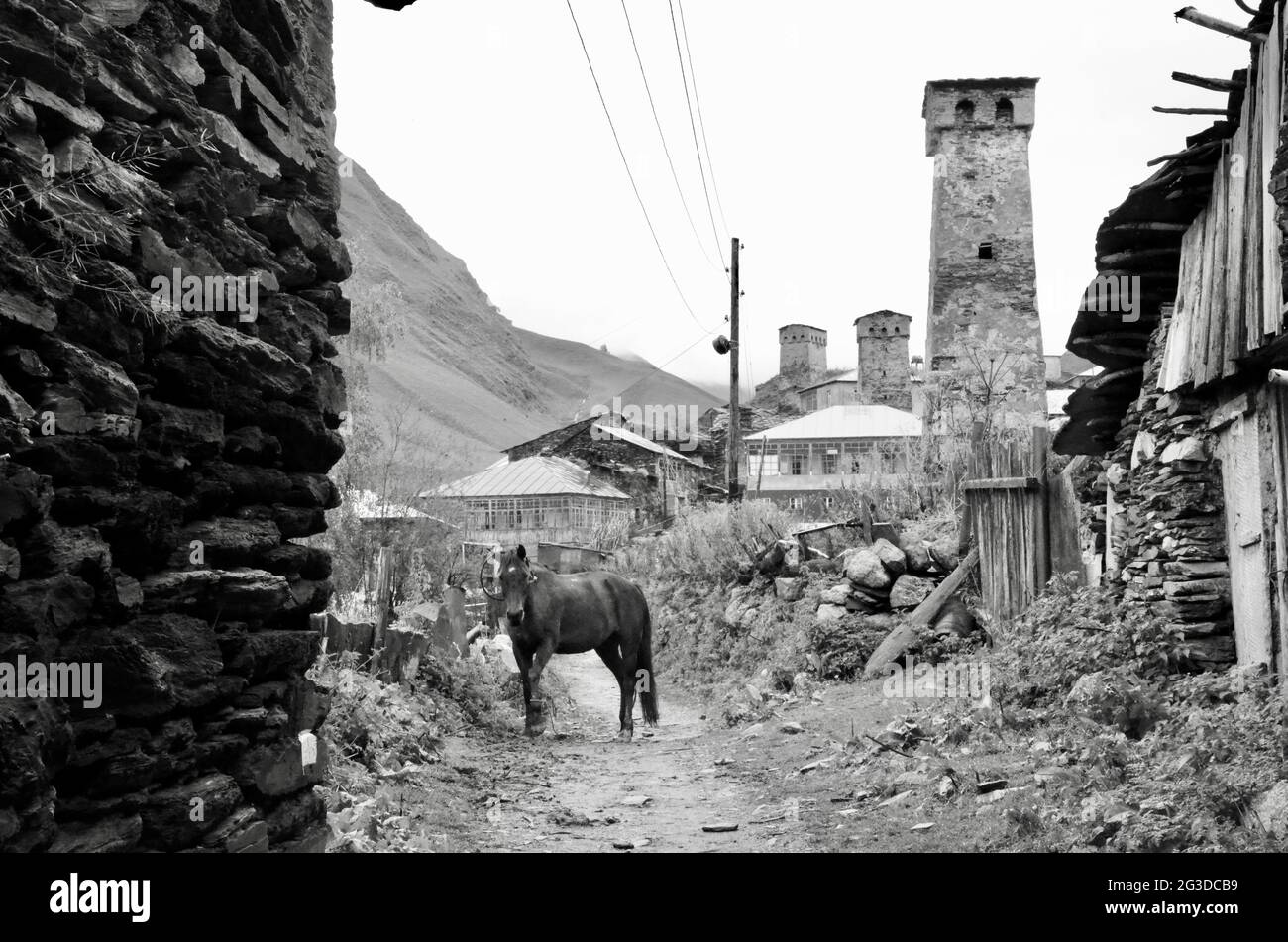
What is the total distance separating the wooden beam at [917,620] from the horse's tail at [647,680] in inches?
103

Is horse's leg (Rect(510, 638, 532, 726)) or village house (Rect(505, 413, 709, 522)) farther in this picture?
village house (Rect(505, 413, 709, 522))

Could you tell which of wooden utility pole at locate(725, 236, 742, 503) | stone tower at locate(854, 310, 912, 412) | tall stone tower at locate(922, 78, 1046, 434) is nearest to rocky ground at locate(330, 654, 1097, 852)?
wooden utility pole at locate(725, 236, 742, 503)

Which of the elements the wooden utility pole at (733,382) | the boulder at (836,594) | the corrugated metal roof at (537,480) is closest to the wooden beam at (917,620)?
the boulder at (836,594)

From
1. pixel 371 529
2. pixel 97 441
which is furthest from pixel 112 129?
pixel 371 529

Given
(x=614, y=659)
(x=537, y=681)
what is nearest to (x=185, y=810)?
(x=537, y=681)

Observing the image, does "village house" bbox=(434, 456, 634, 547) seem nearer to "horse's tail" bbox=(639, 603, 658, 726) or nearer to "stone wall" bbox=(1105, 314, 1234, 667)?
"horse's tail" bbox=(639, 603, 658, 726)

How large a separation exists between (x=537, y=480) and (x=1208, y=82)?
33866 mm

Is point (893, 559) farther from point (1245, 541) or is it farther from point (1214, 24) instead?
point (1214, 24)

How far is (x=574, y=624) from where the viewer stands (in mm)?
12680

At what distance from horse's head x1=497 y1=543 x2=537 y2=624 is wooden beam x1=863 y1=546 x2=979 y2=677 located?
4213mm

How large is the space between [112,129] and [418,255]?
169692mm

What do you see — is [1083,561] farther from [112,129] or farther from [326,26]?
[112,129]

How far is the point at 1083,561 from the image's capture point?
443 inches

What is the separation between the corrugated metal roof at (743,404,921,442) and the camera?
40875 millimetres
